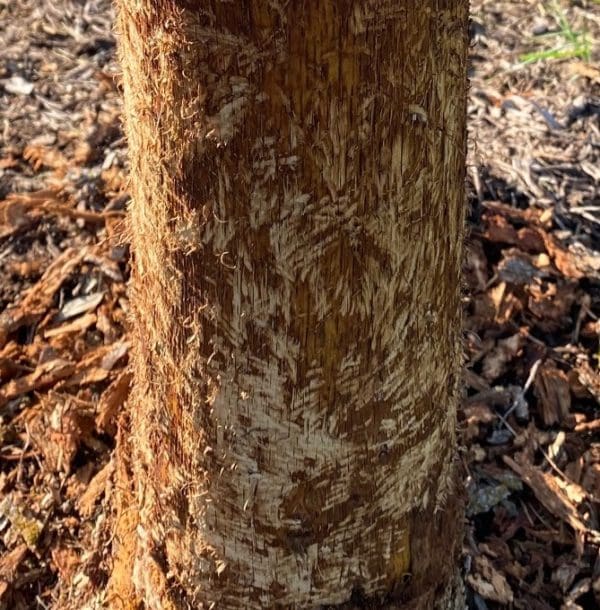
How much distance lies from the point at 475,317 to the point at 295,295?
4.56 ft

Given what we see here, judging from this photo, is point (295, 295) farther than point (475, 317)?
No

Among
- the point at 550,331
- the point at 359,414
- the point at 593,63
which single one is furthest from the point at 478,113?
the point at 359,414

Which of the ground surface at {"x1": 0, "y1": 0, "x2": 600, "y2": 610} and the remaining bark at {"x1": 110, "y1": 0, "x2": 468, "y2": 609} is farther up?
the remaining bark at {"x1": 110, "y1": 0, "x2": 468, "y2": 609}

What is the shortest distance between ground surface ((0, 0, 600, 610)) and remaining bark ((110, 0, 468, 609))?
1.13 ft

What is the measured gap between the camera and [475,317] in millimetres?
2596

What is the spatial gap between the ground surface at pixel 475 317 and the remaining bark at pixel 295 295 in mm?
344

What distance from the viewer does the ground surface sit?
6.97 ft

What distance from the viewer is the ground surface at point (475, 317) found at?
2.12 m

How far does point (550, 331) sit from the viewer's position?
259 centimetres

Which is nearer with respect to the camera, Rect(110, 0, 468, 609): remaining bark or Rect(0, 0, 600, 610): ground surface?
Rect(110, 0, 468, 609): remaining bark

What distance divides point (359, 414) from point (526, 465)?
1005mm

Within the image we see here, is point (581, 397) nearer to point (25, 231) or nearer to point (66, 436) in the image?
point (66, 436)

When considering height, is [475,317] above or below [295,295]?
below

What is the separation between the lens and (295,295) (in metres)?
1.30
